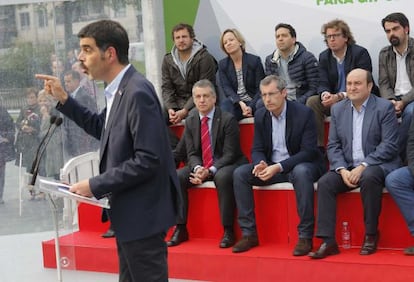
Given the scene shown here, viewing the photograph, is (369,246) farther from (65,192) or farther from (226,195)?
(65,192)

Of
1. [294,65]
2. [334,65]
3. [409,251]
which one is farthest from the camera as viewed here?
[294,65]

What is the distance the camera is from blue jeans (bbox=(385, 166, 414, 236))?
197 inches

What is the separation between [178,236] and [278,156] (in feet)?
3.17

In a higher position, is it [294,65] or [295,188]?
[294,65]

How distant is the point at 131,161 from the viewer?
3158 mm

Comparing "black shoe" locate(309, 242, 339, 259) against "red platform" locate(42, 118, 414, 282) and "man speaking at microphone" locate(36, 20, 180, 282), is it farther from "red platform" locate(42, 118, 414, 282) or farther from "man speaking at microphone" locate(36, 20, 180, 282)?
"man speaking at microphone" locate(36, 20, 180, 282)

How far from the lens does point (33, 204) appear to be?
236 inches

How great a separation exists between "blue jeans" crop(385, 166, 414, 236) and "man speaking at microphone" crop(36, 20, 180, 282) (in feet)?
7.13

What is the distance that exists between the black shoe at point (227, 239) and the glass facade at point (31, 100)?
1.43 meters

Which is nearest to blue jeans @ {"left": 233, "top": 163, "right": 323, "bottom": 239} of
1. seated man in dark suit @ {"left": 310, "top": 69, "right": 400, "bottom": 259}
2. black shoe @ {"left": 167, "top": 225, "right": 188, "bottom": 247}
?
seated man in dark suit @ {"left": 310, "top": 69, "right": 400, "bottom": 259}

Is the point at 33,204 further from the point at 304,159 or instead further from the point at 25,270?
the point at 304,159

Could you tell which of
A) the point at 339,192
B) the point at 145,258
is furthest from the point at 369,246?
the point at 145,258

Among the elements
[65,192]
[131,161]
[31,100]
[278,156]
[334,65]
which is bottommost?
[278,156]

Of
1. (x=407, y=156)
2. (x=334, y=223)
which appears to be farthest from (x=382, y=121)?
(x=334, y=223)
